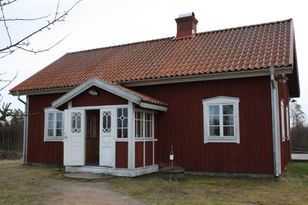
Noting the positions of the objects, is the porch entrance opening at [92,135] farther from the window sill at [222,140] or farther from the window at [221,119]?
the window sill at [222,140]

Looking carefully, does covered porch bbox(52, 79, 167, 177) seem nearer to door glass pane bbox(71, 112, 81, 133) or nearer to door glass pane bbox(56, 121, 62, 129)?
door glass pane bbox(71, 112, 81, 133)

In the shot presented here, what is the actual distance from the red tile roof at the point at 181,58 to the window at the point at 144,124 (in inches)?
59.3

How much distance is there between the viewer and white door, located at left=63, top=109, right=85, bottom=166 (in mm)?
12852

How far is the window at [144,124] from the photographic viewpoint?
482 inches

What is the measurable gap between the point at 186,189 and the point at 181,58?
615 cm

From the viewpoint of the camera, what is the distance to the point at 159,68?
13.9 metres

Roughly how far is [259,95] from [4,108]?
9.91m

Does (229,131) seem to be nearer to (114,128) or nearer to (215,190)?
(215,190)

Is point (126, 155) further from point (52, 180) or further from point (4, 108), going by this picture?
point (4, 108)

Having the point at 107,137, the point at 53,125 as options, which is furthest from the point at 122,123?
the point at 53,125

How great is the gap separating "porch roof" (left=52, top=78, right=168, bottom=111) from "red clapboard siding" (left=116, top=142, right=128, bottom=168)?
4.93 feet

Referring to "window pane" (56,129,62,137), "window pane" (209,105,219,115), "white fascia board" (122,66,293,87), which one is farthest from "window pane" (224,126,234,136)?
"window pane" (56,129,62,137)

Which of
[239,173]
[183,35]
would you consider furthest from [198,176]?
[183,35]

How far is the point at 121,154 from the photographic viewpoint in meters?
11.9
